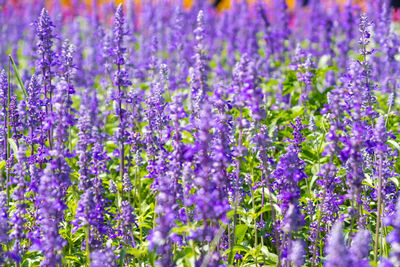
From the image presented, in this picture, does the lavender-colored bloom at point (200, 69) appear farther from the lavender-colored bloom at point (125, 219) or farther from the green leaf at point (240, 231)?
the lavender-colored bloom at point (125, 219)

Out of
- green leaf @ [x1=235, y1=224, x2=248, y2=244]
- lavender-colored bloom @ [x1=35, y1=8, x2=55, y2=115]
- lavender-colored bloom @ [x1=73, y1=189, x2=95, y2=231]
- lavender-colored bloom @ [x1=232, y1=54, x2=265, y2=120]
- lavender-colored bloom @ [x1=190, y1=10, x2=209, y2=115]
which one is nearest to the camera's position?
lavender-colored bloom @ [x1=232, y1=54, x2=265, y2=120]

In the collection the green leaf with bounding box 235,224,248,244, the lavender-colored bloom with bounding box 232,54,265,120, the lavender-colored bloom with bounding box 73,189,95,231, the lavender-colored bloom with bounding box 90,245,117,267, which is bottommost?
the green leaf with bounding box 235,224,248,244

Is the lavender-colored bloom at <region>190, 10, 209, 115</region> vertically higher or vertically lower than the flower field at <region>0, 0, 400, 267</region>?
higher

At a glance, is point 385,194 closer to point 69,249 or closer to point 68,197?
point 69,249

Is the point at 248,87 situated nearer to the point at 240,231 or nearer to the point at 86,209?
the point at 86,209

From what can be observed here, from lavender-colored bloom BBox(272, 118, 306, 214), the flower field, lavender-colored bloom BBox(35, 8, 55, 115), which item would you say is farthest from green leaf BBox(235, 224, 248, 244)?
lavender-colored bloom BBox(35, 8, 55, 115)

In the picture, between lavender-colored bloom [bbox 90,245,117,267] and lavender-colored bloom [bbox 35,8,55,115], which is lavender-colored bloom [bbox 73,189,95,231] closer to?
lavender-colored bloom [bbox 90,245,117,267]

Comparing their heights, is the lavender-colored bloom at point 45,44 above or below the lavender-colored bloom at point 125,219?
above

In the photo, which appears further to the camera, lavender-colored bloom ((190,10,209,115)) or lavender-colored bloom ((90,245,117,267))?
lavender-colored bloom ((190,10,209,115))

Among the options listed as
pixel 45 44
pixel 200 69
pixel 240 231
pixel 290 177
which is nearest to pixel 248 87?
pixel 290 177

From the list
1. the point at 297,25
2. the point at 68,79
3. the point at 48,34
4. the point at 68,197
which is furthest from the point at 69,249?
the point at 297,25

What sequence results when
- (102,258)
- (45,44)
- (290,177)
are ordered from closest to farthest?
(102,258) < (290,177) < (45,44)

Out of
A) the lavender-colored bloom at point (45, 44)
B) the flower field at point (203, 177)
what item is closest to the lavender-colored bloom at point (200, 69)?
the flower field at point (203, 177)

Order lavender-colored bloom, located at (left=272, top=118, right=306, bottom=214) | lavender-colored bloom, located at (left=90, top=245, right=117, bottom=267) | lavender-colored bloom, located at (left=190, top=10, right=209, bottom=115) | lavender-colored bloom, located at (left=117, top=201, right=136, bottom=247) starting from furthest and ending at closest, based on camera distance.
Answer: lavender-colored bloom, located at (left=190, top=10, right=209, bottom=115) < lavender-colored bloom, located at (left=117, top=201, right=136, bottom=247) < lavender-colored bloom, located at (left=272, top=118, right=306, bottom=214) < lavender-colored bloom, located at (left=90, top=245, right=117, bottom=267)
